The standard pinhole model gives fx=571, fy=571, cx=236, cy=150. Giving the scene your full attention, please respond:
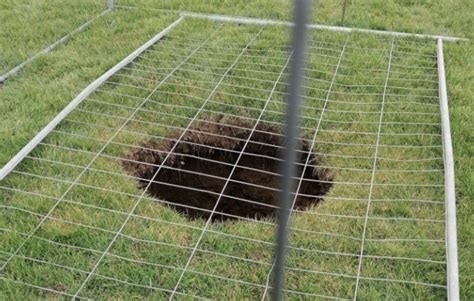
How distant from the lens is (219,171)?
2.96 meters

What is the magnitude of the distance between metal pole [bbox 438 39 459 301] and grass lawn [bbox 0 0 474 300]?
6 cm

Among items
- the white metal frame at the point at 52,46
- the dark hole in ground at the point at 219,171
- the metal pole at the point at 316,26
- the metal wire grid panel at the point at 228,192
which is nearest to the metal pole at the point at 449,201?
the metal wire grid panel at the point at 228,192

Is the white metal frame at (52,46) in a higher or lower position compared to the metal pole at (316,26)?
lower

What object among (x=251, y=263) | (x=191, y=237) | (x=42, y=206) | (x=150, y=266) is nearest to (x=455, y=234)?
(x=251, y=263)

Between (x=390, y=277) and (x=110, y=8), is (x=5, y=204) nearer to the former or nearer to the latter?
(x=390, y=277)

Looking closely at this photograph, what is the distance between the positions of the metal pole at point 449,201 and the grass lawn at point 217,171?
6 cm

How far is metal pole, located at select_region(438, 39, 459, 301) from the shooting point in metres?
1.96

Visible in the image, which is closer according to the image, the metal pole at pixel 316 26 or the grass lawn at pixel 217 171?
the grass lawn at pixel 217 171

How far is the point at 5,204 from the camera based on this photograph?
242 cm

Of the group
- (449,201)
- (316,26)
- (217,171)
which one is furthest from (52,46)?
(449,201)

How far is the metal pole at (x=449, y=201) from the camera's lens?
196 cm

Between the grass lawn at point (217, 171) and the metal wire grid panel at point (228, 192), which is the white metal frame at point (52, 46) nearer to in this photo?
the grass lawn at point (217, 171)

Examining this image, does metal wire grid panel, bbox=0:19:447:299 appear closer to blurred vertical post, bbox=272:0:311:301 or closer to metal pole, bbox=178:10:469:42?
metal pole, bbox=178:10:469:42

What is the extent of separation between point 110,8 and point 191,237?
284 centimetres
